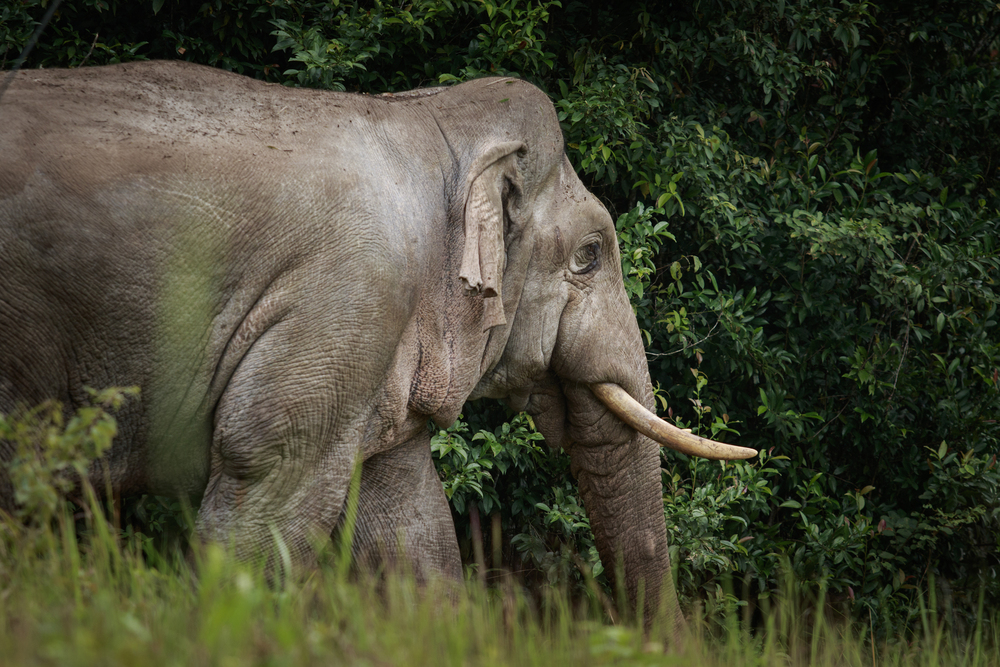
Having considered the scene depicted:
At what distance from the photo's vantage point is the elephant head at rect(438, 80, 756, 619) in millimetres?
3262

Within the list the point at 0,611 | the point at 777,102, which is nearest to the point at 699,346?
the point at 777,102

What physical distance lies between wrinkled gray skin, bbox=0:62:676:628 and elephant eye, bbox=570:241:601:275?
0.05m

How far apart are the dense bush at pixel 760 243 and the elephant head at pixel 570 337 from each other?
2.06 feet

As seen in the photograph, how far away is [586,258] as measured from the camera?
3539 mm

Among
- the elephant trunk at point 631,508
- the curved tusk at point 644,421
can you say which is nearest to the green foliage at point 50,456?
the curved tusk at point 644,421

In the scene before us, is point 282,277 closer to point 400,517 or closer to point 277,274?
point 277,274

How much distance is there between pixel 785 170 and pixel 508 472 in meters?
2.12

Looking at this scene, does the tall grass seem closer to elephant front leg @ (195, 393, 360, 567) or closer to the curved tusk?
elephant front leg @ (195, 393, 360, 567)

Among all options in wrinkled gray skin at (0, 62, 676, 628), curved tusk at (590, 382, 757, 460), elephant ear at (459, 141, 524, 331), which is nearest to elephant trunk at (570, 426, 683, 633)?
curved tusk at (590, 382, 757, 460)

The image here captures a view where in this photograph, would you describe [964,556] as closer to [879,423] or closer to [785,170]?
[879,423]

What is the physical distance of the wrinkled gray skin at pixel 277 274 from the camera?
2473mm

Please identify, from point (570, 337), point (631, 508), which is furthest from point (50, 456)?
point (631, 508)

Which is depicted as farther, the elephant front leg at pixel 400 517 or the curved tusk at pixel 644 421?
the curved tusk at pixel 644 421

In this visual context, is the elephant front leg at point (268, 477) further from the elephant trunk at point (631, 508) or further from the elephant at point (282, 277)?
the elephant trunk at point (631, 508)
